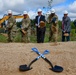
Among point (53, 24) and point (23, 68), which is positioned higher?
point (53, 24)

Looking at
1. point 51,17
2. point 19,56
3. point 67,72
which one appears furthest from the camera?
point 51,17

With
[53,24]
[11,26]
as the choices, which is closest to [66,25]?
[53,24]

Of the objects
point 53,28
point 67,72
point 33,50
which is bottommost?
point 67,72

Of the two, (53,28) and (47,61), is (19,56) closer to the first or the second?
(47,61)

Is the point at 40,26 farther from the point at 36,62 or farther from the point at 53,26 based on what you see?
the point at 36,62

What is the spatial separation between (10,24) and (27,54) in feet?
14.8

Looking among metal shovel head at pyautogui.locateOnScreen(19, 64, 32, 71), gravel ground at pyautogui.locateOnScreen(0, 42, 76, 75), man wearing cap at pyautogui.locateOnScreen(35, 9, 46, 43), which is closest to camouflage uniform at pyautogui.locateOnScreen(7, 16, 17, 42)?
man wearing cap at pyautogui.locateOnScreen(35, 9, 46, 43)

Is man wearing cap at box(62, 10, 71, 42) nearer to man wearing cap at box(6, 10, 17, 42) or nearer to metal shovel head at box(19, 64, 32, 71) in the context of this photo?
man wearing cap at box(6, 10, 17, 42)

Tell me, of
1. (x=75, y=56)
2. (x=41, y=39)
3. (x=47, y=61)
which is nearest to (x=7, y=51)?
(x=47, y=61)

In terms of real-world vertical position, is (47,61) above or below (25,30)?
below

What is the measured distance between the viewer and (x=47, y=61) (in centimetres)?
776

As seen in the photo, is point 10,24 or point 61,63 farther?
point 10,24

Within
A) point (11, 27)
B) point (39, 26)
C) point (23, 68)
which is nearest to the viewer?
point (23, 68)

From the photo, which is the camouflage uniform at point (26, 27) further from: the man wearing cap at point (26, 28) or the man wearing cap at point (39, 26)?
the man wearing cap at point (39, 26)
